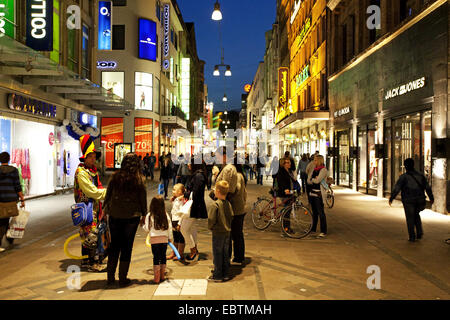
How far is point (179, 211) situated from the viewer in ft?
24.4

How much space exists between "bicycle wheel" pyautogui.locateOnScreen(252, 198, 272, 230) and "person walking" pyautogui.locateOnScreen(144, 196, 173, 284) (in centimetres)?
463

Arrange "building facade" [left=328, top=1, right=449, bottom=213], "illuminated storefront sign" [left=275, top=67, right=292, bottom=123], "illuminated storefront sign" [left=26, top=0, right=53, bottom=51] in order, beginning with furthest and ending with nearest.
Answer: "illuminated storefront sign" [left=275, top=67, right=292, bottom=123] < "illuminated storefront sign" [left=26, top=0, right=53, bottom=51] < "building facade" [left=328, top=1, right=449, bottom=213]

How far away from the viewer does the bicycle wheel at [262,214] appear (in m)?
10.4

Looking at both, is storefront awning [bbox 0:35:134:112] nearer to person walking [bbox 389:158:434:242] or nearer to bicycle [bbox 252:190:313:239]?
bicycle [bbox 252:190:313:239]

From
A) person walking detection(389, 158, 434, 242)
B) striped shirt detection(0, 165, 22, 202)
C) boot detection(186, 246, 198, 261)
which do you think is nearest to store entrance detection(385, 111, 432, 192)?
person walking detection(389, 158, 434, 242)

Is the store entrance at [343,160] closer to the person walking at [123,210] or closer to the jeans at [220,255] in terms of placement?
the jeans at [220,255]

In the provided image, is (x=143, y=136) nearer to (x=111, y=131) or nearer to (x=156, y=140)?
(x=156, y=140)

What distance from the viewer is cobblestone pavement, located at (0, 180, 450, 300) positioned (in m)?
5.61

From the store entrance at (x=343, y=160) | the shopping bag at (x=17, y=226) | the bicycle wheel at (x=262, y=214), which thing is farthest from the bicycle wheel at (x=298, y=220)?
the store entrance at (x=343, y=160)

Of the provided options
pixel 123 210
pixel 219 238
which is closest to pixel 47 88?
pixel 123 210

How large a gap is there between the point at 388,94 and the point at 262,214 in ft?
30.6

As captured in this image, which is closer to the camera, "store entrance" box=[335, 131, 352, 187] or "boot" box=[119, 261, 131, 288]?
"boot" box=[119, 261, 131, 288]

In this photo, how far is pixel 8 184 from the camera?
27.2 feet

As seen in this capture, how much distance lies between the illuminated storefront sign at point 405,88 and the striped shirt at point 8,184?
1192 cm
